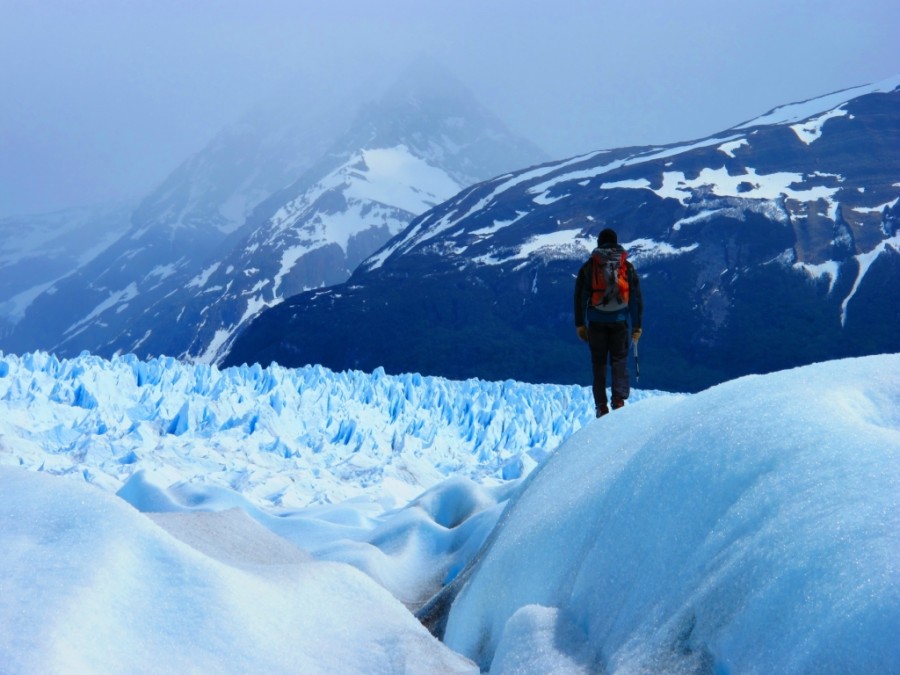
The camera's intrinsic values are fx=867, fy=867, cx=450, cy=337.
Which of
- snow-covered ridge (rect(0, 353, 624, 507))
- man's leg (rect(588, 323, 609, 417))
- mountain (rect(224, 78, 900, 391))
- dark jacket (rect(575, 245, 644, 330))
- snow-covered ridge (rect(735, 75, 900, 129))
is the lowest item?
mountain (rect(224, 78, 900, 391))

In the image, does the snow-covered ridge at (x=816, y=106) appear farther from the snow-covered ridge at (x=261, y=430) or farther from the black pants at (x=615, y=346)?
the black pants at (x=615, y=346)

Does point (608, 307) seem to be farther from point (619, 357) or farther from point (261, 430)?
point (261, 430)

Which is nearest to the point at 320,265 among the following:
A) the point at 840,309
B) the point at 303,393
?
the point at 840,309

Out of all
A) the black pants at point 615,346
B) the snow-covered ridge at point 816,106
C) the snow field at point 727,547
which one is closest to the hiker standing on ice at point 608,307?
the black pants at point 615,346

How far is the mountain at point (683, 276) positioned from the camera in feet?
155

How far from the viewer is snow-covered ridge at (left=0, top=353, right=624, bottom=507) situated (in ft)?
32.3

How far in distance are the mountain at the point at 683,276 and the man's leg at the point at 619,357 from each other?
39.6 m

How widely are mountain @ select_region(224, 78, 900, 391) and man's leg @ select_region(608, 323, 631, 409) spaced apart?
130 feet

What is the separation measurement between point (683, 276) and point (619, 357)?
48719 mm

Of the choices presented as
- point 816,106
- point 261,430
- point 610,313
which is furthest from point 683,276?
point 610,313

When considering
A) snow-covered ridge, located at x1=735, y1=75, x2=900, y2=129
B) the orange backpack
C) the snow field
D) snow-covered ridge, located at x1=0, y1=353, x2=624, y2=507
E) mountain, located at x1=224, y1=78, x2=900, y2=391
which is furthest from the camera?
snow-covered ridge, located at x1=735, y1=75, x2=900, y2=129

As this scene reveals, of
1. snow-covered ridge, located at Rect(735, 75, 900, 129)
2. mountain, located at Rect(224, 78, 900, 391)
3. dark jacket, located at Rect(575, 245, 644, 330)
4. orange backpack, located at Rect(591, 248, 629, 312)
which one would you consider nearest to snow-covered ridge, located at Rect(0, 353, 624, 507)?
dark jacket, located at Rect(575, 245, 644, 330)

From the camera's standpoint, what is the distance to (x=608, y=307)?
5.75m

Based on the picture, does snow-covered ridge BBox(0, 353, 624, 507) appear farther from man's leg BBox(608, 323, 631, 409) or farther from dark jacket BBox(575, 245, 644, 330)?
dark jacket BBox(575, 245, 644, 330)
